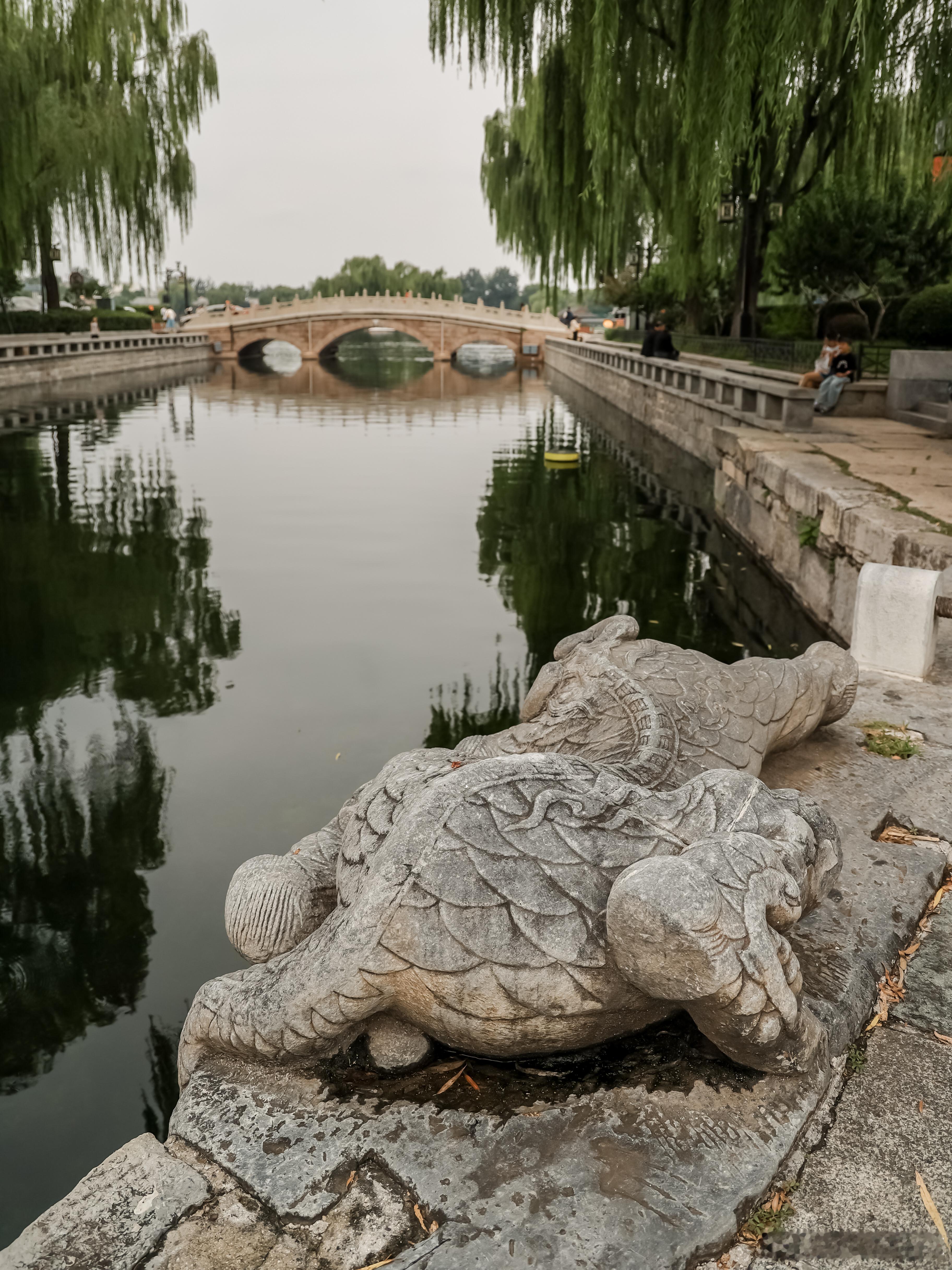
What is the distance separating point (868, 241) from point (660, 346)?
3.92 metres

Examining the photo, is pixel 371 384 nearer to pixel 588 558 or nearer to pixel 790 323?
pixel 790 323

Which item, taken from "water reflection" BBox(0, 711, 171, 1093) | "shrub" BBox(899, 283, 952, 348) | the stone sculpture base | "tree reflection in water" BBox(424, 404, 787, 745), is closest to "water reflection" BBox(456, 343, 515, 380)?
"shrub" BBox(899, 283, 952, 348)

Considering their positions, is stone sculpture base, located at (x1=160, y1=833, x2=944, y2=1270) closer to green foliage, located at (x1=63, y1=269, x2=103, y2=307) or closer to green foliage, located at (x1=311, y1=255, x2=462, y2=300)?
green foliage, located at (x1=63, y1=269, x2=103, y2=307)

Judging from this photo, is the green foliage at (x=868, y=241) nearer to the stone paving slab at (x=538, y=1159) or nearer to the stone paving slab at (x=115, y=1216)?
the stone paving slab at (x=538, y=1159)

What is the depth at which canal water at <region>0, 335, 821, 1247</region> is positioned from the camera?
3.37 metres

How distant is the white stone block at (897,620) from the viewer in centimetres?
393

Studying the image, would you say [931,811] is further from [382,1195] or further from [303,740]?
[303,740]

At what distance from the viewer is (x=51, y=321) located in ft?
87.7

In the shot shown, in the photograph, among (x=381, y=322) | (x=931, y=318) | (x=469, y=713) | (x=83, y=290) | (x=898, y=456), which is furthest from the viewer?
(x=381, y=322)

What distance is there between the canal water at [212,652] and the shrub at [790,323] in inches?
256

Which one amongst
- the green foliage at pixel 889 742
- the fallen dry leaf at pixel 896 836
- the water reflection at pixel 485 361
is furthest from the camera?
the water reflection at pixel 485 361

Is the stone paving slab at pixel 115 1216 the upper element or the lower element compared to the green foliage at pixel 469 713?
upper

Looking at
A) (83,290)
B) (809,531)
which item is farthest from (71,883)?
(83,290)

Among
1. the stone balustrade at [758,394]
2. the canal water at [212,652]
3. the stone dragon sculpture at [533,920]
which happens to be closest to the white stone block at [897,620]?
the canal water at [212,652]
